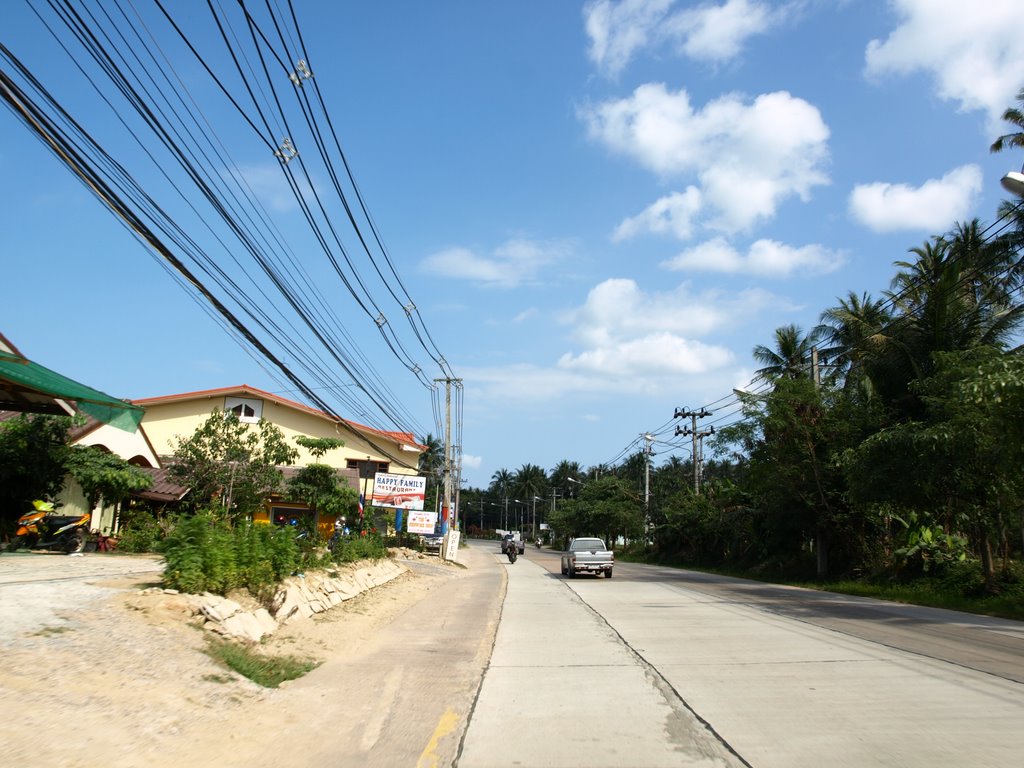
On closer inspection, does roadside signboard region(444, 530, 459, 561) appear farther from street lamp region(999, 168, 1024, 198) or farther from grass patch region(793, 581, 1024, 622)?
street lamp region(999, 168, 1024, 198)

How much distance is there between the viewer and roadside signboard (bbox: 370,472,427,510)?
39594 millimetres

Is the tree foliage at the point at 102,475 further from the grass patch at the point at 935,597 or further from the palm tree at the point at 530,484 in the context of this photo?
the palm tree at the point at 530,484

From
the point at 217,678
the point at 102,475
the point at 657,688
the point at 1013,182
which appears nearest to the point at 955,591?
the point at 1013,182

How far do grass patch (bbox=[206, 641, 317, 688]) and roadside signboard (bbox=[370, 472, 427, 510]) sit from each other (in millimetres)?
29614

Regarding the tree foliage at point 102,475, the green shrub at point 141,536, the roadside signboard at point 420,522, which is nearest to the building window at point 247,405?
the roadside signboard at point 420,522

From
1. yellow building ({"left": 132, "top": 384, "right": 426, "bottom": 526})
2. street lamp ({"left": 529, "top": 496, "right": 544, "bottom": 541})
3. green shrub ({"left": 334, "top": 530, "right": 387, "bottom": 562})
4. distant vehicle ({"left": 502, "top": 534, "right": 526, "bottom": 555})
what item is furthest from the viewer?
street lamp ({"left": 529, "top": 496, "right": 544, "bottom": 541})

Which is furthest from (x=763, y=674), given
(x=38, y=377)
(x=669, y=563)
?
(x=669, y=563)

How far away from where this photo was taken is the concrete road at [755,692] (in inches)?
245

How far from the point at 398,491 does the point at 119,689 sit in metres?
33.6

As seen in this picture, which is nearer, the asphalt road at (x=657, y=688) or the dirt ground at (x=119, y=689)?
the dirt ground at (x=119, y=689)

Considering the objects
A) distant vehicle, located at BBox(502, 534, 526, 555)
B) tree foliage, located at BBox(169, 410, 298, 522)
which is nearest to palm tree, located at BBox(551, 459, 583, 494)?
distant vehicle, located at BBox(502, 534, 526, 555)

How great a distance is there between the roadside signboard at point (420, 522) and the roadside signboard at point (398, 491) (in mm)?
5245

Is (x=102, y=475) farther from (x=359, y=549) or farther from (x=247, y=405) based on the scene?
(x=247, y=405)

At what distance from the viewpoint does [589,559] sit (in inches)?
1304
